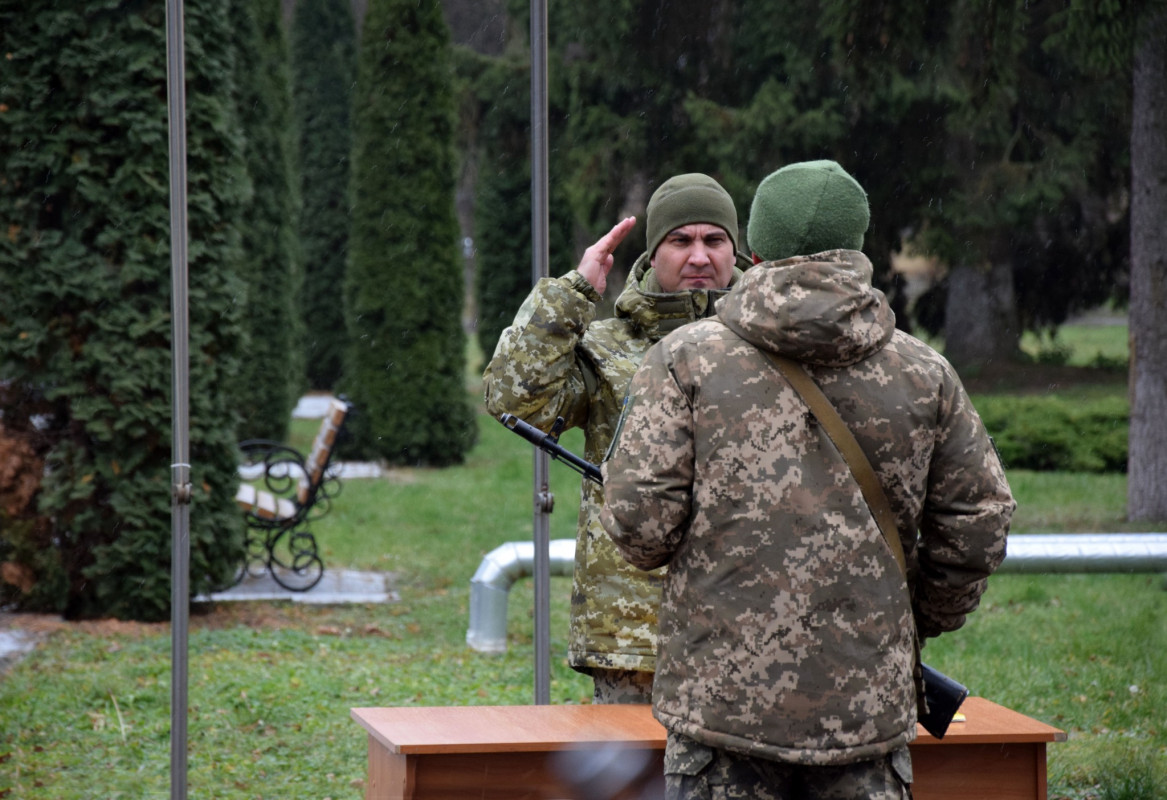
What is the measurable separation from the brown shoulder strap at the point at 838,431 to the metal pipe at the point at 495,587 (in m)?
4.09

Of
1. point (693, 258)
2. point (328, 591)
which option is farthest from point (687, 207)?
point (328, 591)

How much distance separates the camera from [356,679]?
5715 millimetres

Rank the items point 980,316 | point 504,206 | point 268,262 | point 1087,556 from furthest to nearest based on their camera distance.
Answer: point 504,206 < point 980,316 < point 268,262 < point 1087,556

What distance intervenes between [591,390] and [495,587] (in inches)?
143

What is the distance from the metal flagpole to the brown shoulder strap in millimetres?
1854

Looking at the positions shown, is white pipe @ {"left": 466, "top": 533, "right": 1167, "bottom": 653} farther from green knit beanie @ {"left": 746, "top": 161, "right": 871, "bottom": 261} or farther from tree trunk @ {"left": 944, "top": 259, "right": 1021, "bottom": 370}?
tree trunk @ {"left": 944, "top": 259, "right": 1021, "bottom": 370}

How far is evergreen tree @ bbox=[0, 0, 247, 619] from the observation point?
20.2 feet

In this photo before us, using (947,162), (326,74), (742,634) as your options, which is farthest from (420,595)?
(326,74)

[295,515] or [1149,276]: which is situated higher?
[1149,276]

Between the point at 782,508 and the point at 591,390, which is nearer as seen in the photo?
the point at 782,508

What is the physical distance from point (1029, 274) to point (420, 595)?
8.62 m

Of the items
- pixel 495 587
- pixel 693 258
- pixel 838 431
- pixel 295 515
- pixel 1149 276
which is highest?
pixel 693 258

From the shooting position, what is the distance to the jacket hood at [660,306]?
8.98 ft

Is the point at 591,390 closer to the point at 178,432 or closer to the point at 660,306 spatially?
the point at 660,306
